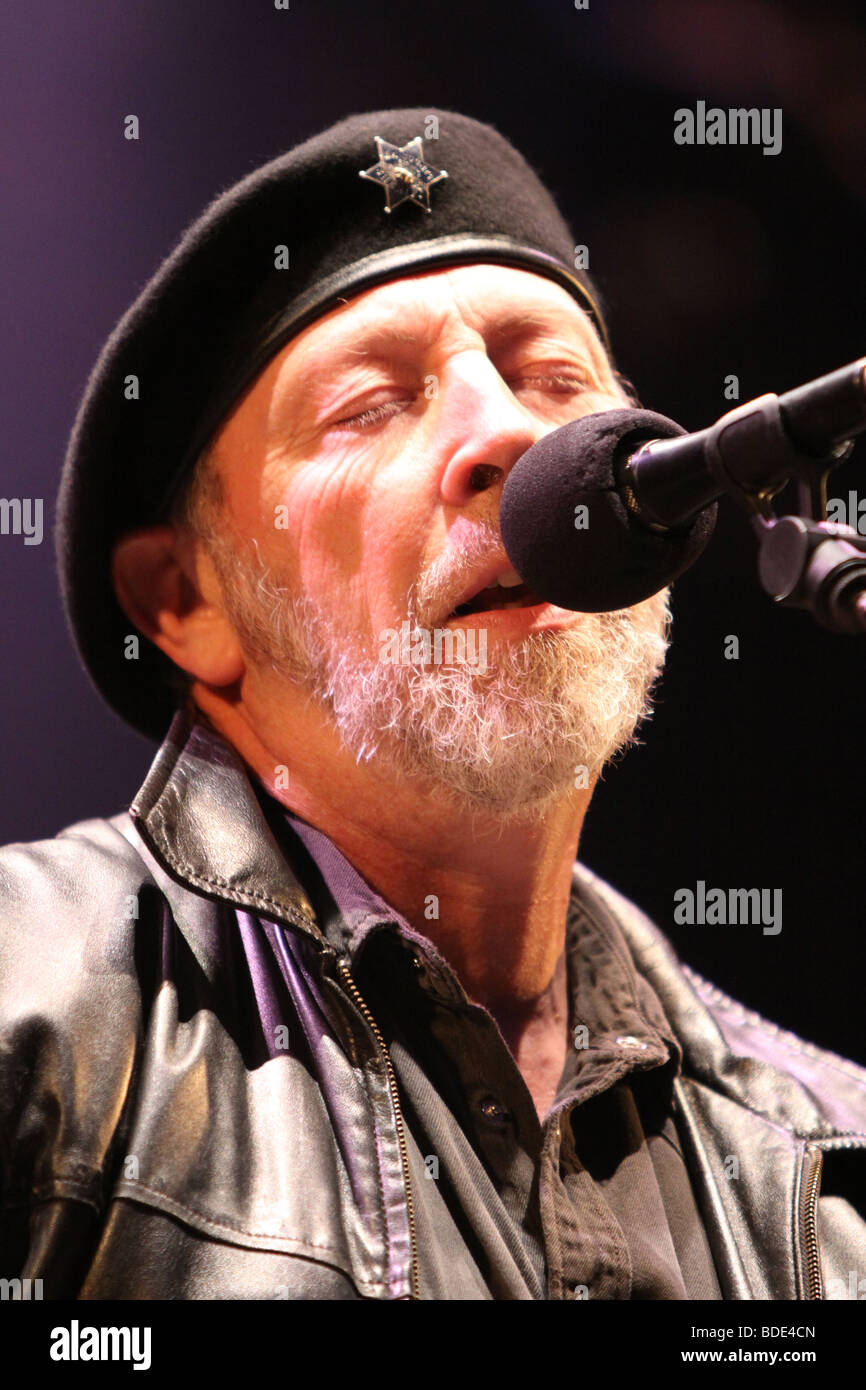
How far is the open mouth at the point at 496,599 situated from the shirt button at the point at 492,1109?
53 cm

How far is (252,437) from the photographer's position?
1525 millimetres

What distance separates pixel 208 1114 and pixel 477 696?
0.51 meters

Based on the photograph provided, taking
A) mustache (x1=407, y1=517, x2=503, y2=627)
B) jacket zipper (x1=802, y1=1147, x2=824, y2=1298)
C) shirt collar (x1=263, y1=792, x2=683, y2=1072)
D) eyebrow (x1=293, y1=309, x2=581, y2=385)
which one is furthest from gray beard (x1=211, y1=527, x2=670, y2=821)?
jacket zipper (x1=802, y1=1147, x2=824, y2=1298)

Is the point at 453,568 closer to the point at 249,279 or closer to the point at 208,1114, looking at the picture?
the point at 249,279

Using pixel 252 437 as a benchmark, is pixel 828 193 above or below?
above

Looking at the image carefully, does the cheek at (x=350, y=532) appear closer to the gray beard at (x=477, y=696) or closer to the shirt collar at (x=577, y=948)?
the gray beard at (x=477, y=696)

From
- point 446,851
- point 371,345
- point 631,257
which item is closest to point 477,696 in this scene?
point 446,851

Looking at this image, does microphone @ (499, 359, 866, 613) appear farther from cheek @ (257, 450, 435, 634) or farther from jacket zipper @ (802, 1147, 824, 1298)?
jacket zipper @ (802, 1147, 824, 1298)

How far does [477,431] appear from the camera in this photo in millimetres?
1380

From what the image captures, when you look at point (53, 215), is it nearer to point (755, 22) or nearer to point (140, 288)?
point (140, 288)

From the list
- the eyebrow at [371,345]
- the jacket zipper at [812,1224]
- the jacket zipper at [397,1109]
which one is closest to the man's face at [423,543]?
the eyebrow at [371,345]

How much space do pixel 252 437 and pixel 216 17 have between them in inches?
24.5

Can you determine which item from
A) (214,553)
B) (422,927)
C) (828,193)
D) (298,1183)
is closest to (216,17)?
(214,553)
